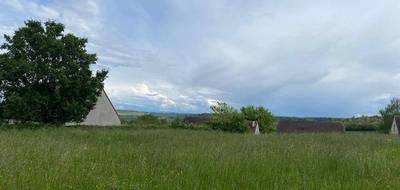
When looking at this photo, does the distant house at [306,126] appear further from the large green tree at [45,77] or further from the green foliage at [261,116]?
the large green tree at [45,77]

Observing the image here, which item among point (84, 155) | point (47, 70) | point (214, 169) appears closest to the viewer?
point (214, 169)

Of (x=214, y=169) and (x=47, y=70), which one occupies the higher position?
(x=47, y=70)

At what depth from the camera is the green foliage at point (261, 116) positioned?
75.7m

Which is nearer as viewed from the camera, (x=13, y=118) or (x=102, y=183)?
(x=102, y=183)

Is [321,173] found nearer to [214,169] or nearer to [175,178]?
[214,169]

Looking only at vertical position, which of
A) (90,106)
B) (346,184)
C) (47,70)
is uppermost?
(47,70)

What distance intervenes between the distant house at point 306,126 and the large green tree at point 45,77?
150ft

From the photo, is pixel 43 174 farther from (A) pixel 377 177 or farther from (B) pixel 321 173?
(A) pixel 377 177

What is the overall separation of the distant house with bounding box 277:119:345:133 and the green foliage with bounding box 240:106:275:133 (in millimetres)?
4276

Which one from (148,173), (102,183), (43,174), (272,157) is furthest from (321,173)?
(43,174)

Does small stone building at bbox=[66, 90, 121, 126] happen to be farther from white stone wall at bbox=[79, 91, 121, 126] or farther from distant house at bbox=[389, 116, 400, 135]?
distant house at bbox=[389, 116, 400, 135]

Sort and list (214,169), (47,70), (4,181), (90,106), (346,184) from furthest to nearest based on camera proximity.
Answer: (90,106)
(47,70)
(214,169)
(346,184)
(4,181)

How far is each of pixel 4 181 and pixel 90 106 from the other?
3441 centimetres

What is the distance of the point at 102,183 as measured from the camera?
6.62m
